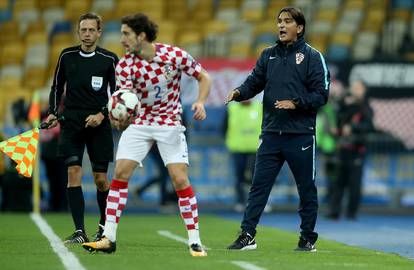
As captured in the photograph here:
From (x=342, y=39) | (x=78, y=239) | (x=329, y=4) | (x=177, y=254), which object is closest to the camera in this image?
(x=177, y=254)

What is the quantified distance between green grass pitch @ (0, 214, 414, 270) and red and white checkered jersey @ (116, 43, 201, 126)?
1217mm

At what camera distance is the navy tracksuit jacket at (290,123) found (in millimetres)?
11148

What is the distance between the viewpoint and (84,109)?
11641 millimetres

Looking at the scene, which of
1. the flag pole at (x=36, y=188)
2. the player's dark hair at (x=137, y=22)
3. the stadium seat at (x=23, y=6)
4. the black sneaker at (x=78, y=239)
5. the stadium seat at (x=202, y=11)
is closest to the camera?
the player's dark hair at (x=137, y=22)

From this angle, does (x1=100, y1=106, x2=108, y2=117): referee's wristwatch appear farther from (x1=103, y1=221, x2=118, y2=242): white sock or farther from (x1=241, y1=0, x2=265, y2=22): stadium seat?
(x1=241, y1=0, x2=265, y2=22): stadium seat

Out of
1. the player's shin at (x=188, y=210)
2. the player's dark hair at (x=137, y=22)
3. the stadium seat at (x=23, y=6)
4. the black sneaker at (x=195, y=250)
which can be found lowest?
the black sneaker at (x=195, y=250)

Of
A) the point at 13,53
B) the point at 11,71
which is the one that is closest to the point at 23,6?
the point at 13,53

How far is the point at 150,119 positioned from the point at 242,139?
10257mm

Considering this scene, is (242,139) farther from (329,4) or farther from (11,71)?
(11,71)

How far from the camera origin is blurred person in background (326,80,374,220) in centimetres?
1836

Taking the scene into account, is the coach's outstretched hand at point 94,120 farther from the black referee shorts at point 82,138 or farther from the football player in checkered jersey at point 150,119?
the football player in checkered jersey at point 150,119

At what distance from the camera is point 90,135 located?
11.7 meters

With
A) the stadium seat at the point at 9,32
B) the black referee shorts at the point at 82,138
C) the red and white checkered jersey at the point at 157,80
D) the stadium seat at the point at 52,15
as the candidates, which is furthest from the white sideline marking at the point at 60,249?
the stadium seat at the point at 52,15

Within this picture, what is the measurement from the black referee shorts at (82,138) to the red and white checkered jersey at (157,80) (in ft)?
5.34
